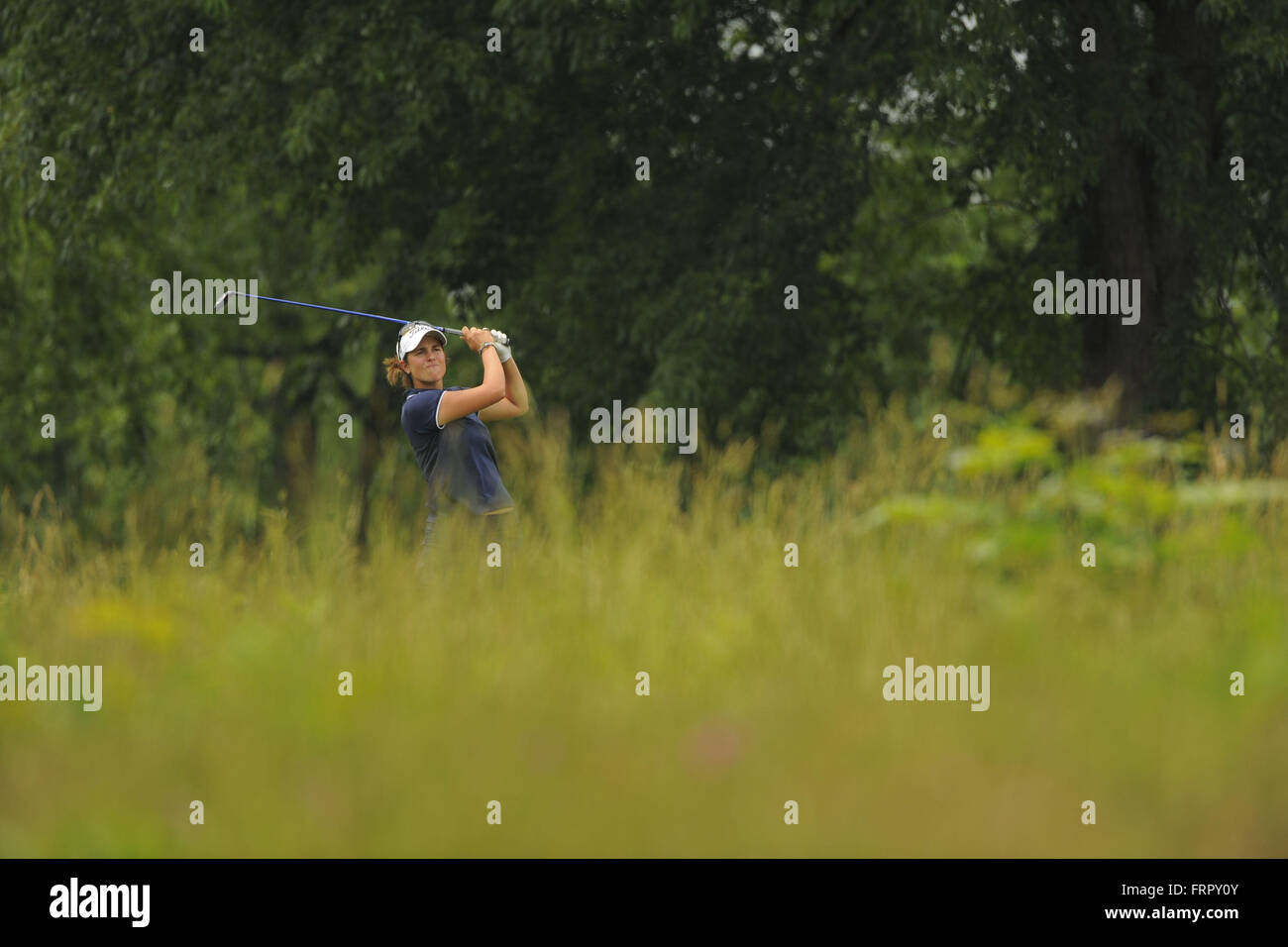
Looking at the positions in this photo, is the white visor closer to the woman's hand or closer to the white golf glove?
the woman's hand

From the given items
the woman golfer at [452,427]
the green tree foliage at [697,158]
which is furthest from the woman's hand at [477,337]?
the green tree foliage at [697,158]

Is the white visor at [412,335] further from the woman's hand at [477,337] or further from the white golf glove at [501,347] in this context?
the white golf glove at [501,347]

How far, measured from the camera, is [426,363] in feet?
22.5

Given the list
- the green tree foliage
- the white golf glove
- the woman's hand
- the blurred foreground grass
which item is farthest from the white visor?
the green tree foliage

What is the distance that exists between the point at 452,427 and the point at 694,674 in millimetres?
2424

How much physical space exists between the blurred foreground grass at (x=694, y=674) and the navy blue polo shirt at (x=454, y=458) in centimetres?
40

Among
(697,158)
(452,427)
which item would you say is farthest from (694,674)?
(697,158)

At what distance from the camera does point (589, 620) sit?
5.02 meters

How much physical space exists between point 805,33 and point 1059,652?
9.32m

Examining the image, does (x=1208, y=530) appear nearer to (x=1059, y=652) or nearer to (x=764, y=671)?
(x=1059, y=652)

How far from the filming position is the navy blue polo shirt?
6.46m

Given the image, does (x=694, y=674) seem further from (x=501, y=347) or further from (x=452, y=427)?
(x=501, y=347)

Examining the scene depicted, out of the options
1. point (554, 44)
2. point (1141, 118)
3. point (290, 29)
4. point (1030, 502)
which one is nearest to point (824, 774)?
point (1030, 502)

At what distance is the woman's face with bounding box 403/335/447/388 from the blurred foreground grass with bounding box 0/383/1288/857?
875mm
